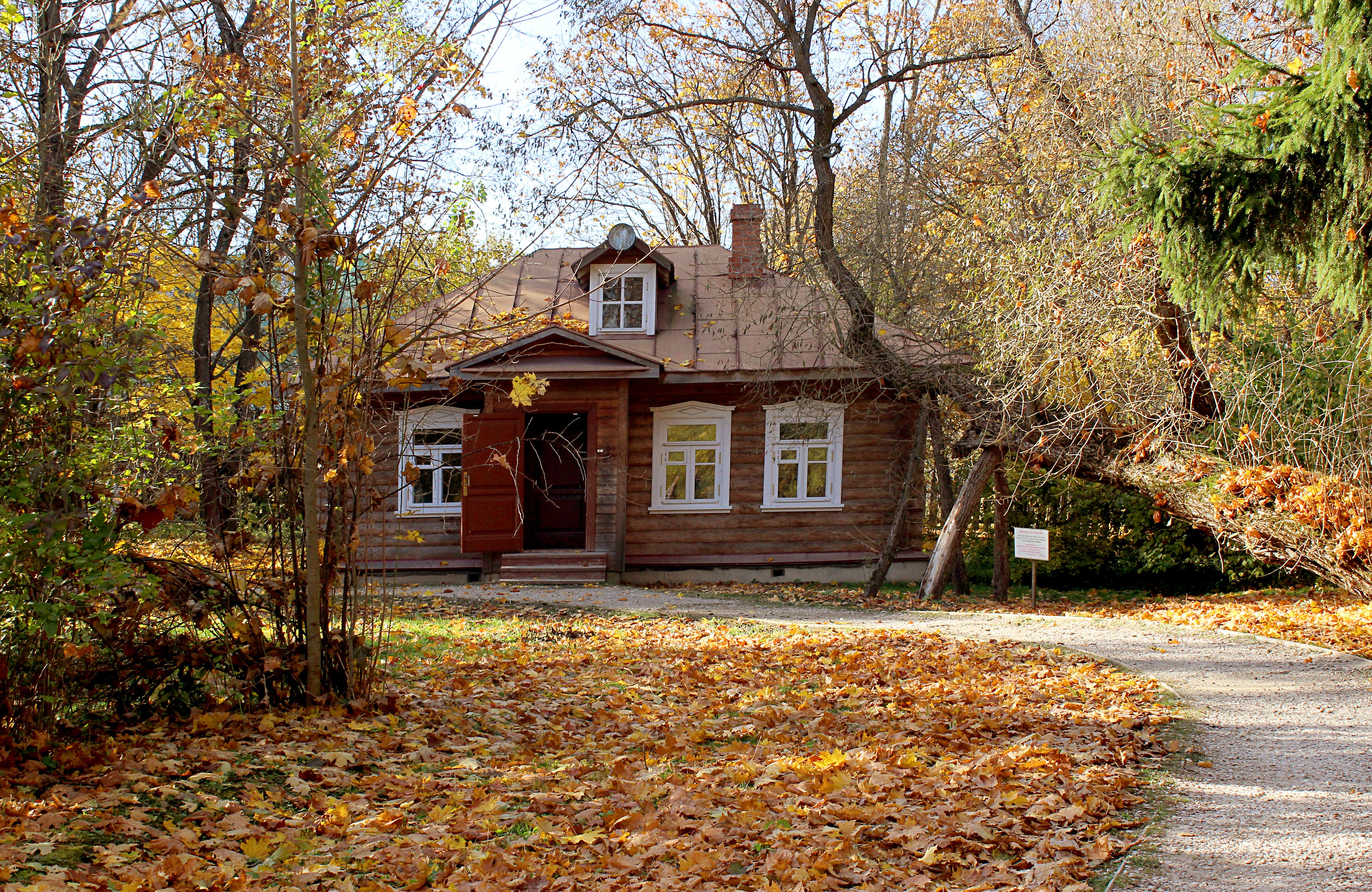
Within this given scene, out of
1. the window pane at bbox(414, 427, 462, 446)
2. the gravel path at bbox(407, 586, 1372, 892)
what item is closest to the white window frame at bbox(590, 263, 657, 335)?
the window pane at bbox(414, 427, 462, 446)

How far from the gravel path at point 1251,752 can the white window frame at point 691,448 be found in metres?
5.41

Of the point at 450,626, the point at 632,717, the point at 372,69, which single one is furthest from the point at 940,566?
the point at 372,69

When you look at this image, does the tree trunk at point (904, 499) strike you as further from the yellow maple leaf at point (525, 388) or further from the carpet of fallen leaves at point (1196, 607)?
the yellow maple leaf at point (525, 388)

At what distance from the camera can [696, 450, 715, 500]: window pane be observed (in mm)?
17203

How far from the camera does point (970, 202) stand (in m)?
15.1

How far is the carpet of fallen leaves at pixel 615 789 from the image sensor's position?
150 inches

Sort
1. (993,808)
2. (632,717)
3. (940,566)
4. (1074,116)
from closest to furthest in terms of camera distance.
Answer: (993,808), (632,717), (1074,116), (940,566)

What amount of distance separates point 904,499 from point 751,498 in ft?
9.37

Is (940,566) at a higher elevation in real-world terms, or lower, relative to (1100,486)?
lower

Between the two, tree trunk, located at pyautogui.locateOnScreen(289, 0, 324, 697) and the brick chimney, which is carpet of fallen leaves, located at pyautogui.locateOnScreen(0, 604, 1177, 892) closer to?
tree trunk, located at pyautogui.locateOnScreen(289, 0, 324, 697)

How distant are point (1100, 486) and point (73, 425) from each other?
1623cm

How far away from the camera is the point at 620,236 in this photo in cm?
1588

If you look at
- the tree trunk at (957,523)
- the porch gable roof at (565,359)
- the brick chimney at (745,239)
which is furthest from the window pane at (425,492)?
the tree trunk at (957,523)

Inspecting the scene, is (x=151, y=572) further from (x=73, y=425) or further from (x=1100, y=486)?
(x=1100, y=486)
